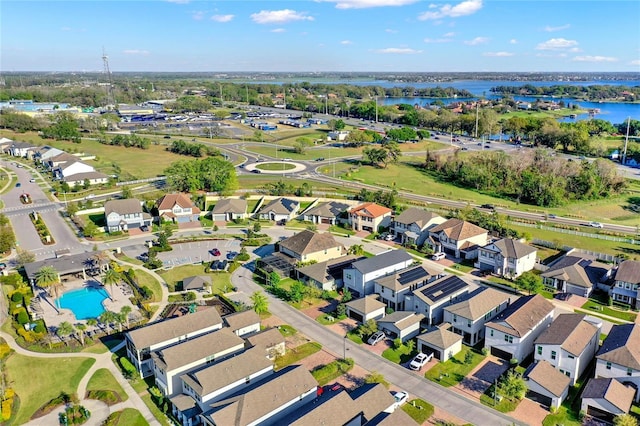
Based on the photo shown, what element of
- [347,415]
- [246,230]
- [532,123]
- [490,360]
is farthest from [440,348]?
[532,123]

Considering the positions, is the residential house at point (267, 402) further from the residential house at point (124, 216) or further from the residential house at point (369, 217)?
the residential house at point (124, 216)

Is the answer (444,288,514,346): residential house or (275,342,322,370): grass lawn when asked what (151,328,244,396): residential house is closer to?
(275,342,322,370): grass lawn

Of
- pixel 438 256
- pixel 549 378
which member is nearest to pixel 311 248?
pixel 438 256

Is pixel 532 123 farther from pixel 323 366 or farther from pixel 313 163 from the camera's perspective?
pixel 323 366

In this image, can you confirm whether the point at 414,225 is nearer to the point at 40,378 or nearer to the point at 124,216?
the point at 124,216

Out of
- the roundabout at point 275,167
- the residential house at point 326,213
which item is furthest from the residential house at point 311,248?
the roundabout at point 275,167
